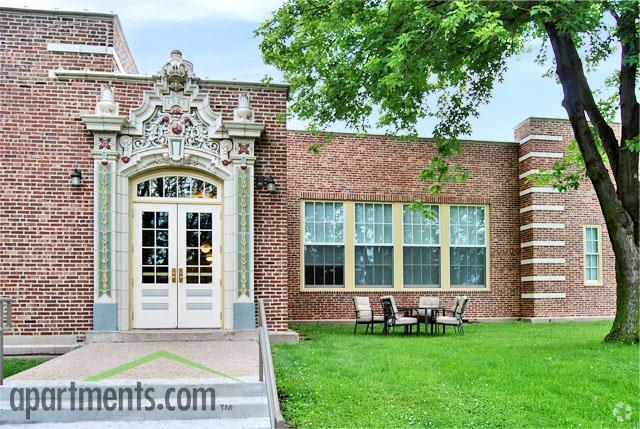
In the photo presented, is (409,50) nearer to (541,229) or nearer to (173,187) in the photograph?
(173,187)

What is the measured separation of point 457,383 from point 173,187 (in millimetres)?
6432

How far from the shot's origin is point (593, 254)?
1848 cm

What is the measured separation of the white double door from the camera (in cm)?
1152

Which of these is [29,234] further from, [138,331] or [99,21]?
[99,21]

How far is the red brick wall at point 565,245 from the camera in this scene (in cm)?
1791

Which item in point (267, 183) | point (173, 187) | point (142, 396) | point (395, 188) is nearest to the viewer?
point (142, 396)

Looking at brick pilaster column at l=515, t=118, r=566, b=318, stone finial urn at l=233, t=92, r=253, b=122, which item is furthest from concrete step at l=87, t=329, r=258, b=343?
brick pilaster column at l=515, t=118, r=566, b=318

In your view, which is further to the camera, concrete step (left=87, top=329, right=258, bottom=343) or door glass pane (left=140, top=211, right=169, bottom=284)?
door glass pane (left=140, top=211, right=169, bottom=284)

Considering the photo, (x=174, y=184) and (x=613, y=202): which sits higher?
(x=174, y=184)

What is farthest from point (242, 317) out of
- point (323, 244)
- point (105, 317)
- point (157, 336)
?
point (323, 244)

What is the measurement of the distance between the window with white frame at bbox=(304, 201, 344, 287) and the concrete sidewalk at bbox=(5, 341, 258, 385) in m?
6.54

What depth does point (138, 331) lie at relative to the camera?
11.1 meters

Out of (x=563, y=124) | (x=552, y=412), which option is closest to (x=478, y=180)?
(x=563, y=124)
